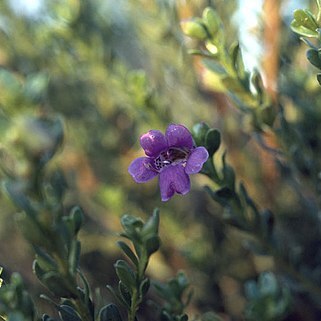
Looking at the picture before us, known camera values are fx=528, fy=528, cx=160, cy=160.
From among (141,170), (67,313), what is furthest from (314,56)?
(67,313)

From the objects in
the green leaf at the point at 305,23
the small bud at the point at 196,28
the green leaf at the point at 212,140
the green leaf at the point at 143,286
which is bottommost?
the green leaf at the point at 143,286

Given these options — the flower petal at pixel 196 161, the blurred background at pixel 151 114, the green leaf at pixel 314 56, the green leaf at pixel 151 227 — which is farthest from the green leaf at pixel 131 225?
the blurred background at pixel 151 114

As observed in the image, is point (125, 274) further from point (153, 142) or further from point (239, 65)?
point (239, 65)

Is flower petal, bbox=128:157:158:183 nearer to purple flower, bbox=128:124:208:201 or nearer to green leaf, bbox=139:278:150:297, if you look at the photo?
purple flower, bbox=128:124:208:201

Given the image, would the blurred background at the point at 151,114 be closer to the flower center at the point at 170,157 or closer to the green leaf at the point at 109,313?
the flower center at the point at 170,157

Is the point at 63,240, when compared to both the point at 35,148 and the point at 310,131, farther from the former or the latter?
the point at 310,131
